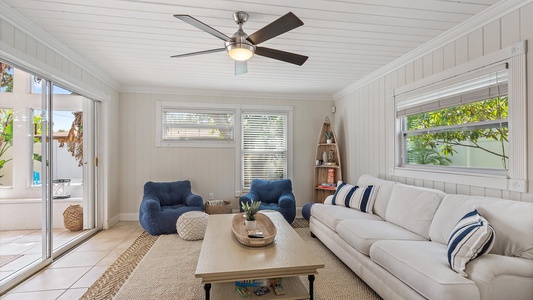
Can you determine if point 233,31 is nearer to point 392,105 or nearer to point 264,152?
point 392,105

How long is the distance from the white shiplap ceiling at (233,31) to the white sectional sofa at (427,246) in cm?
162

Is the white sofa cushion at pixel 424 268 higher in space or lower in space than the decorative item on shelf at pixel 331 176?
lower

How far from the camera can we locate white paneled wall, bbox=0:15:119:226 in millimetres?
2219

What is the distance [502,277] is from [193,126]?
445 cm

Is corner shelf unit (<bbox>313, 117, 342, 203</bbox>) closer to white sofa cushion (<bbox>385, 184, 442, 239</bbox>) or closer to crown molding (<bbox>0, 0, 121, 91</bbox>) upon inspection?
white sofa cushion (<bbox>385, 184, 442, 239</bbox>)

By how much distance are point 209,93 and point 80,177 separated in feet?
8.15

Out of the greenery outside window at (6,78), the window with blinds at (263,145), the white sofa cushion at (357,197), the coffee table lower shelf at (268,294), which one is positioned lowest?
the coffee table lower shelf at (268,294)

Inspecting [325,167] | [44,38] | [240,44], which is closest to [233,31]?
[240,44]

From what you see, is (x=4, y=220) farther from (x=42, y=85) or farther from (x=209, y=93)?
(x=209, y=93)

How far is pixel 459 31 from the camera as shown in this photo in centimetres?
241

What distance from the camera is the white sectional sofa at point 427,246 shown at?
151 centimetres

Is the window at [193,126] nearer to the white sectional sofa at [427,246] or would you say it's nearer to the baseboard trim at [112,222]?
the baseboard trim at [112,222]

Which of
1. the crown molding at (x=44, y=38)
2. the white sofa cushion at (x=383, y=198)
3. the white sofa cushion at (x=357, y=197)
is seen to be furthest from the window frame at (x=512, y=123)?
the crown molding at (x=44, y=38)

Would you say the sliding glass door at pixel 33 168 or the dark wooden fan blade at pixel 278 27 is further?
the sliding glass door at pixel 33 168
